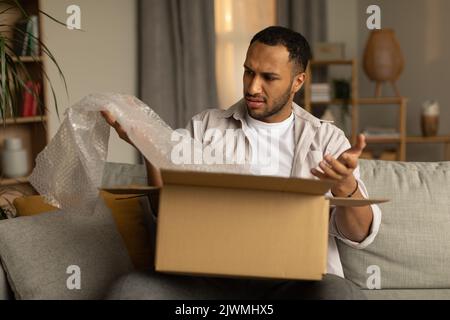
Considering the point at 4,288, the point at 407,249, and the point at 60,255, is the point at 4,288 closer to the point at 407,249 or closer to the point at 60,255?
the point at 60,255

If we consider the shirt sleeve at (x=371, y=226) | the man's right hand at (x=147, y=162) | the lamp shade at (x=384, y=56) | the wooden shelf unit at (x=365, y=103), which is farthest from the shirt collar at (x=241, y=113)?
the lamp shade at (x=384, y=56)

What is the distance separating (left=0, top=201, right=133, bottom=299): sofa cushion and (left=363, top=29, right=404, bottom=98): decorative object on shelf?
3.42 meters

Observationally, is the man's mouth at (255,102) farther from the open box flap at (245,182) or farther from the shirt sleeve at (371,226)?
the open box flap at (245,182)

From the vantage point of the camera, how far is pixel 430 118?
475cm

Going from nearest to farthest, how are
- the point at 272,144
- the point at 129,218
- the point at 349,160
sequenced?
1. the point at 349,160
2. the point at 129,218
3. the point at 272,144

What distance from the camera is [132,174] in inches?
88.5

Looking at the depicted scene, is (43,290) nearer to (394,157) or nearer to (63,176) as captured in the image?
(63,176)

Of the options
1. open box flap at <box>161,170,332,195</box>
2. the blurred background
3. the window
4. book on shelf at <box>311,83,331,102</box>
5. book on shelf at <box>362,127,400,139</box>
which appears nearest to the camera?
open box flap at <box>161,170,332,195</box>

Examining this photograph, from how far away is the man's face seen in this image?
81.4 inches

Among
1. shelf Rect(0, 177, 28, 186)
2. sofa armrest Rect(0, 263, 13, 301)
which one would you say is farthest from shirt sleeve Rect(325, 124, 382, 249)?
shelf Rect(0, 177, 28, 186)

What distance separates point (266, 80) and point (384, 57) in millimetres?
3060

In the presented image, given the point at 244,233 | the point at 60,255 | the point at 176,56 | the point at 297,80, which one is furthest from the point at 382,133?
the point at 244,233

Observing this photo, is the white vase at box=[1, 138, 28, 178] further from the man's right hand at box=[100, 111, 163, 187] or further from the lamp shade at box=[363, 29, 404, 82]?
the lamp shade at box=[363, 29, 404, 82]

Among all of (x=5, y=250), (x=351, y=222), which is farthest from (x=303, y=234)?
(x=5, y=250)
